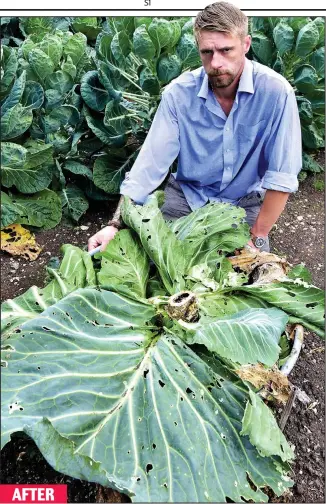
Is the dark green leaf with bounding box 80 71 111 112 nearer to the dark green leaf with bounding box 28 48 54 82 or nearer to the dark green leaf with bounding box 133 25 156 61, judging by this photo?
the dark green leaf with bounding box 28 48 54 82

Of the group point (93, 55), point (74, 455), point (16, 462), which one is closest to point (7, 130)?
point (93, 55)

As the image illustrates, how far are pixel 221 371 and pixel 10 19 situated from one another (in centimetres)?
386

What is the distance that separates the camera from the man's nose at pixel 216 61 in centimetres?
304

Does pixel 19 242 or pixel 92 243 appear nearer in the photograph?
pixel 92 243

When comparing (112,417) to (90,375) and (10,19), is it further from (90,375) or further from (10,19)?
(10,19)

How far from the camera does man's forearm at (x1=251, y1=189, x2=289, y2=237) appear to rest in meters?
3.36

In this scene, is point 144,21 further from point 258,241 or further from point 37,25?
point 258,241

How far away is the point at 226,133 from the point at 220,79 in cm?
33

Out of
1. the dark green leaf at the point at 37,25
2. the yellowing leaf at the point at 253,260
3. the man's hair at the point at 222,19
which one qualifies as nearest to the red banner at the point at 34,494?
the yellowing leaf at the point at 253,260

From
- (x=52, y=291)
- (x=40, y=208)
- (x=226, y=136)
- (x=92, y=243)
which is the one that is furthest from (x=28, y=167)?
(x=52, y=291)

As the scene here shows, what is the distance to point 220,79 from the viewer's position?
3.12 m

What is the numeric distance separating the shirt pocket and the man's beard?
0.26m

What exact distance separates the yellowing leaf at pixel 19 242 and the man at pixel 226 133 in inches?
43.8

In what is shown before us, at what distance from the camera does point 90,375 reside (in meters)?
2.24
